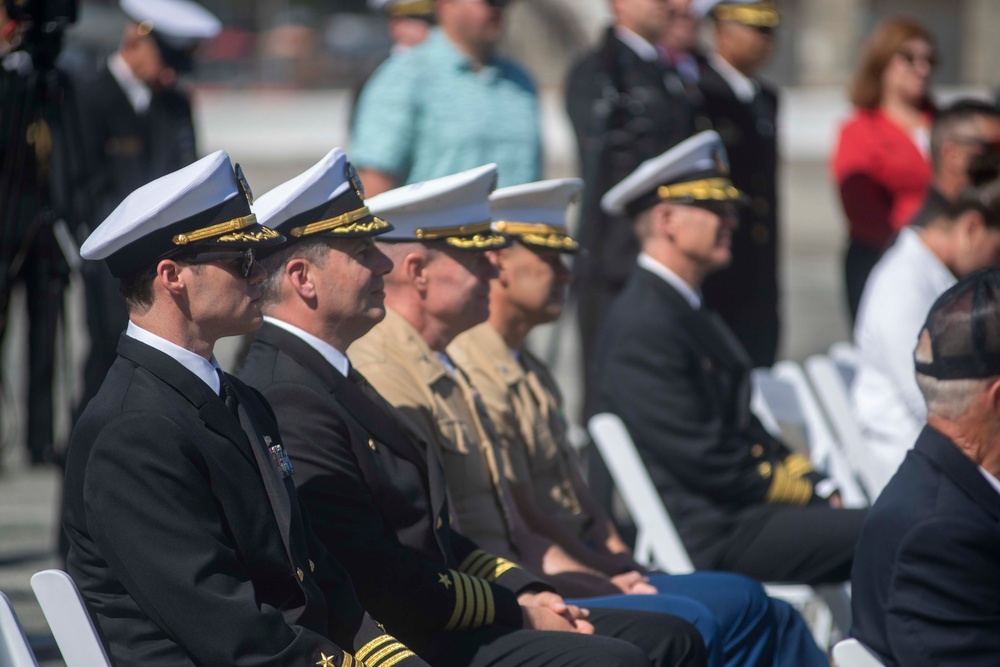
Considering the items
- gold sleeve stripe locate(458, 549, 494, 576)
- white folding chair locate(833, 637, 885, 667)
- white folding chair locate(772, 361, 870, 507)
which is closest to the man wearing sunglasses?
white folding chair locate(772, 361, 870, 507)

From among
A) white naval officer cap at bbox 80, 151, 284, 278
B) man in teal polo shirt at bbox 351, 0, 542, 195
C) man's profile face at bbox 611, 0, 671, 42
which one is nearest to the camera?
white naval officer cap at bbox 80, 151, 284, 278

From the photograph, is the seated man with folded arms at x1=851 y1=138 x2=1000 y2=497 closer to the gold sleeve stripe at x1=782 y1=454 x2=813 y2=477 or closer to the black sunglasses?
the gold sleeve stripe at x1=782 y1=454 x2=813 y2=477

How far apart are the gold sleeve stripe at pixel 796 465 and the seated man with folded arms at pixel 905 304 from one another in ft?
1.00

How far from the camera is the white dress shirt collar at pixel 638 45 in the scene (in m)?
6.52

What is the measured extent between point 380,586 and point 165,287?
810 mm

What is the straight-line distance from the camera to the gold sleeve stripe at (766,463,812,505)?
484 cm

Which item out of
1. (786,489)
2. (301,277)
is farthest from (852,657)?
(786,489)

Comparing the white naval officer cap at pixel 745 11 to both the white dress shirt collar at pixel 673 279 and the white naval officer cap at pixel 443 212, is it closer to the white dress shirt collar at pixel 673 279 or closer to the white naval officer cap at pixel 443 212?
the white dress shirt collar at pixel 673 279

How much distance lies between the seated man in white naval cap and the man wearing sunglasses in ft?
5.33

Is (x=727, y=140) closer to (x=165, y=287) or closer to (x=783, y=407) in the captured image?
(x=783, y=407)

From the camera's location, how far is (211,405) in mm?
2924

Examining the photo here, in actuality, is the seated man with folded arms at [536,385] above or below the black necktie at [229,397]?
below

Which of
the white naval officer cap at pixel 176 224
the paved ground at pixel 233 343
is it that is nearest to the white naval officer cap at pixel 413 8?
the paved ground at pixel 233 343

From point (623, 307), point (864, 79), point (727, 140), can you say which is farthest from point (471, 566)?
point (864, 79)
